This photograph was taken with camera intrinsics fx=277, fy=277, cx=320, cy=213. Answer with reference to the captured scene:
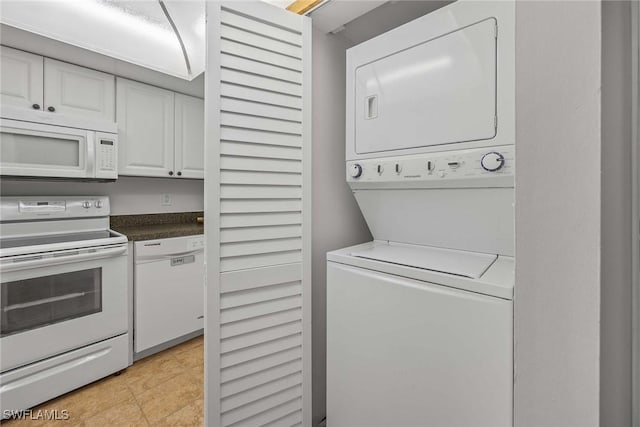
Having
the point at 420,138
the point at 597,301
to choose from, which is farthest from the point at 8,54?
the point at 597,301

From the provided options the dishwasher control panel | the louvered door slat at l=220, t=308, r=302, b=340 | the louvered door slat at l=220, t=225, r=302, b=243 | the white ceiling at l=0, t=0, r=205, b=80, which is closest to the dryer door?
the louvered door slat at l=220, t=225, r=302, b=243

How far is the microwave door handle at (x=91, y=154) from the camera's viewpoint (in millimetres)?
A: 2059

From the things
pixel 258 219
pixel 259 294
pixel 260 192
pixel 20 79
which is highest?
pixel 20 79

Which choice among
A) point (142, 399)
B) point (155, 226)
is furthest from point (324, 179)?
point (155, 226)

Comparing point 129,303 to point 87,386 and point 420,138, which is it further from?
point 420,138

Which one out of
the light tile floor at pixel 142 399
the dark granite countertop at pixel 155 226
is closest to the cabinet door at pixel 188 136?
the dark granite countertop at pixel 155 226

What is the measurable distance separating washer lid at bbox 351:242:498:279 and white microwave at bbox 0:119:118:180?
6.94ft

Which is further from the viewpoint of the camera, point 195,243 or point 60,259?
point 195,243

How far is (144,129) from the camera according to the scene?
2.50 meters

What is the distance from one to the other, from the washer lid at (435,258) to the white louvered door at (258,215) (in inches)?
14.2

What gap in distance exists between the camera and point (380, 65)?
4.04 ft

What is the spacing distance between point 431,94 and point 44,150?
247cm

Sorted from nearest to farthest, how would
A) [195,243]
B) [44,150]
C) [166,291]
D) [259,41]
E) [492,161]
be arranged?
[492,161] → [259,41] → [44,150] → [166,291] → [195,243]

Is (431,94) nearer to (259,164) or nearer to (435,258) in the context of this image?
(435,258)
